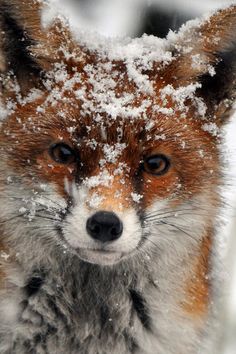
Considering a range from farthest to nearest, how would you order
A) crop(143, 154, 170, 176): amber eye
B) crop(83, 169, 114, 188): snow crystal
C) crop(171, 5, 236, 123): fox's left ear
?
crop(171, 5, 236, 123): fox's left ear → crop(143, 154, 170, 176): amber eye → crop(83, 169, 114, 188): snow crystal

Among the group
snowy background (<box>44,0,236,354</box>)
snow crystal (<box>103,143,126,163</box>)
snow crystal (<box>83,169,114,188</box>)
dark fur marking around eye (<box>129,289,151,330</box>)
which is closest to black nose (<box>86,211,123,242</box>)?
snow crystal (<box>83,169,114,188</box>)

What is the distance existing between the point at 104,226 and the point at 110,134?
0.71 metres

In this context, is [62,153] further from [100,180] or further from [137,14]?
[137,14]

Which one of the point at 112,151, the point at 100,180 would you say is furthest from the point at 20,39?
the point at 100,180

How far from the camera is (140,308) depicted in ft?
17.0

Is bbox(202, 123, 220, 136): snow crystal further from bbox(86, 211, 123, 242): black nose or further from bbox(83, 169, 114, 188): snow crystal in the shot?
bbox(86, 211, 123, 242): black nose

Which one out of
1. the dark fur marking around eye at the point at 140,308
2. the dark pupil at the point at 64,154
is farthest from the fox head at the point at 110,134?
the dark fur marking around eye at the point at 140,308

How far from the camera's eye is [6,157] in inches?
195

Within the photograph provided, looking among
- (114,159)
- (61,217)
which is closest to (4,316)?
(61,217)

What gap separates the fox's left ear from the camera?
16.9 feet

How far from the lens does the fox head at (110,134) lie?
15.5ft

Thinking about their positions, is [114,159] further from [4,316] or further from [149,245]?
[4,316]

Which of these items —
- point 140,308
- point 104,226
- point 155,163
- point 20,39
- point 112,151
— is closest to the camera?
point 104,226

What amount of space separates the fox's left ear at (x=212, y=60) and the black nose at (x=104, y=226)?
131 centimetres
